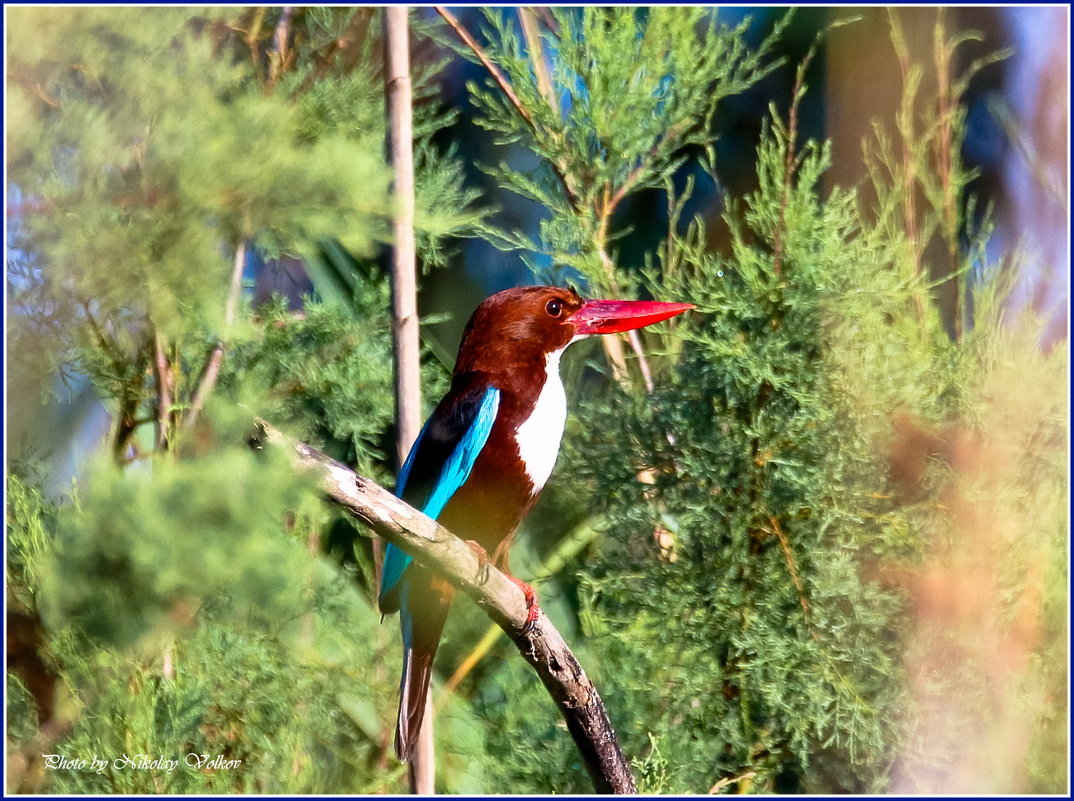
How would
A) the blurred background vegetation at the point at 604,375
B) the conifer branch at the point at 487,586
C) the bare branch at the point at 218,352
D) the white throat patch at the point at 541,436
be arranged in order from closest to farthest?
1. the conifer branch at the point at 487,586
2. the blurred background vegetation at the point at 604,375
3. the bare branch at the point at 218,352
4. the white throat patch at the point at 541,436

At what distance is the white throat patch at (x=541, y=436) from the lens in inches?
56.6

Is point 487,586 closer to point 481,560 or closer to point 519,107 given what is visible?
point 481,560

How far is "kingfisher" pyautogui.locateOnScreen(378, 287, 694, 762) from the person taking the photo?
55.9 inches

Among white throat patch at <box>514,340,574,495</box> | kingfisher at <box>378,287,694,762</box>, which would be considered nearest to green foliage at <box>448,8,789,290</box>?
kingfisher at <box>378,287,694,762</box>

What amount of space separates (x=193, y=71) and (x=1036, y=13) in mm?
1223

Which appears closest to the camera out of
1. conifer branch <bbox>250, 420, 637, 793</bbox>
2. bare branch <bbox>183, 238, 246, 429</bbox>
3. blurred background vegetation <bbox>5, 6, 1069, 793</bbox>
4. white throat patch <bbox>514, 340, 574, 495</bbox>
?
conifer branch <bbox>250, 420, 637, 793</bbox>

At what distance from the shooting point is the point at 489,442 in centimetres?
144

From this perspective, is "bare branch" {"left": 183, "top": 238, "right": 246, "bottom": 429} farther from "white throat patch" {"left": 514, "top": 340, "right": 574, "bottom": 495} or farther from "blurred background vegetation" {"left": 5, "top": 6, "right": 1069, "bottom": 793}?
"white throat patch" {"left": 514, "top": 340, "right": 574, "bottom": 495}

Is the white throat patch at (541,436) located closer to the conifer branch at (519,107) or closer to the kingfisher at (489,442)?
the kingfisher at (489,442)

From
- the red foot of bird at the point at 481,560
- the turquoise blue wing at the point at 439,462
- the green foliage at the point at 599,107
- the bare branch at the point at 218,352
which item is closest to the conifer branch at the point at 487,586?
the red foot of bird at the point at 481,560

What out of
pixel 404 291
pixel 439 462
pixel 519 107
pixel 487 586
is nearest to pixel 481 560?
pixel 487 586

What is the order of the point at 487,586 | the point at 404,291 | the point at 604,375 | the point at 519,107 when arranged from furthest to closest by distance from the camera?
the point at 604,375 < the point at 519,107 < the point at 404,291 < the point at 487,586

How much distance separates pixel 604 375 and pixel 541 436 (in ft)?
0.86

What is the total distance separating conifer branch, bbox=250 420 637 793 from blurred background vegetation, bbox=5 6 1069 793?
0.57 ft
